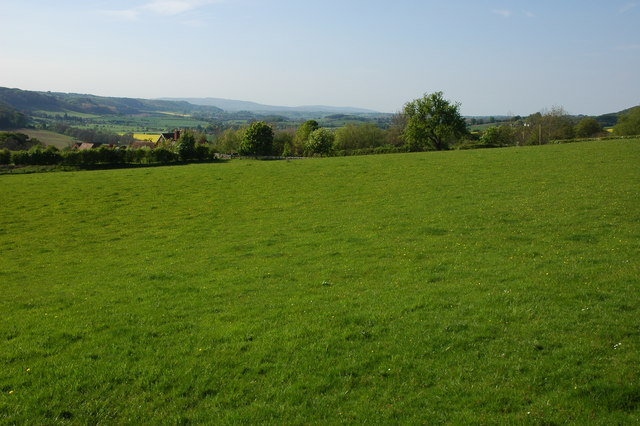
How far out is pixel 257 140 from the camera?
91.1 metres

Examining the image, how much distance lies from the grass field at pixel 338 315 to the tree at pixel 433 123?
183 ft

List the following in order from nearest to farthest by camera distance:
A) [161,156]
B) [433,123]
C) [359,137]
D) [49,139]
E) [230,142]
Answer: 1. [161,156]
2. [433,123]
3. [230,142]
4. [359,137]
5. [49,139]

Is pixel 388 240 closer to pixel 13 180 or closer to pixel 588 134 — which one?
pixel 13 180

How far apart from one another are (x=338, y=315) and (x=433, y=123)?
7424 cm

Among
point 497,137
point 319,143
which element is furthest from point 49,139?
point 497,137

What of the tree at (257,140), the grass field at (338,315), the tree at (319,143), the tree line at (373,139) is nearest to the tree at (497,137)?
the tree line at (373,139)

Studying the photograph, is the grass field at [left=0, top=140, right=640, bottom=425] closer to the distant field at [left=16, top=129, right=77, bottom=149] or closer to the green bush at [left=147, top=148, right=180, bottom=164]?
the green bush at [left=147, top=148, right=180, bottom=164]

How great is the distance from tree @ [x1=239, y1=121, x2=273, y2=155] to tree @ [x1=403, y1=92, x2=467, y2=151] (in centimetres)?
2889

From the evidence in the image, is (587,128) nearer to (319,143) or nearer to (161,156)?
(319,143)

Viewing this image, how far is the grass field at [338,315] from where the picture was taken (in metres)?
7.12

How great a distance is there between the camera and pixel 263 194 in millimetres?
32406

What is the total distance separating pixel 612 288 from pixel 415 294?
4.63 meters

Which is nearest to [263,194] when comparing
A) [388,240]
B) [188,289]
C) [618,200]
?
[388,240]

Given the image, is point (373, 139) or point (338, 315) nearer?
point (338, 315)
